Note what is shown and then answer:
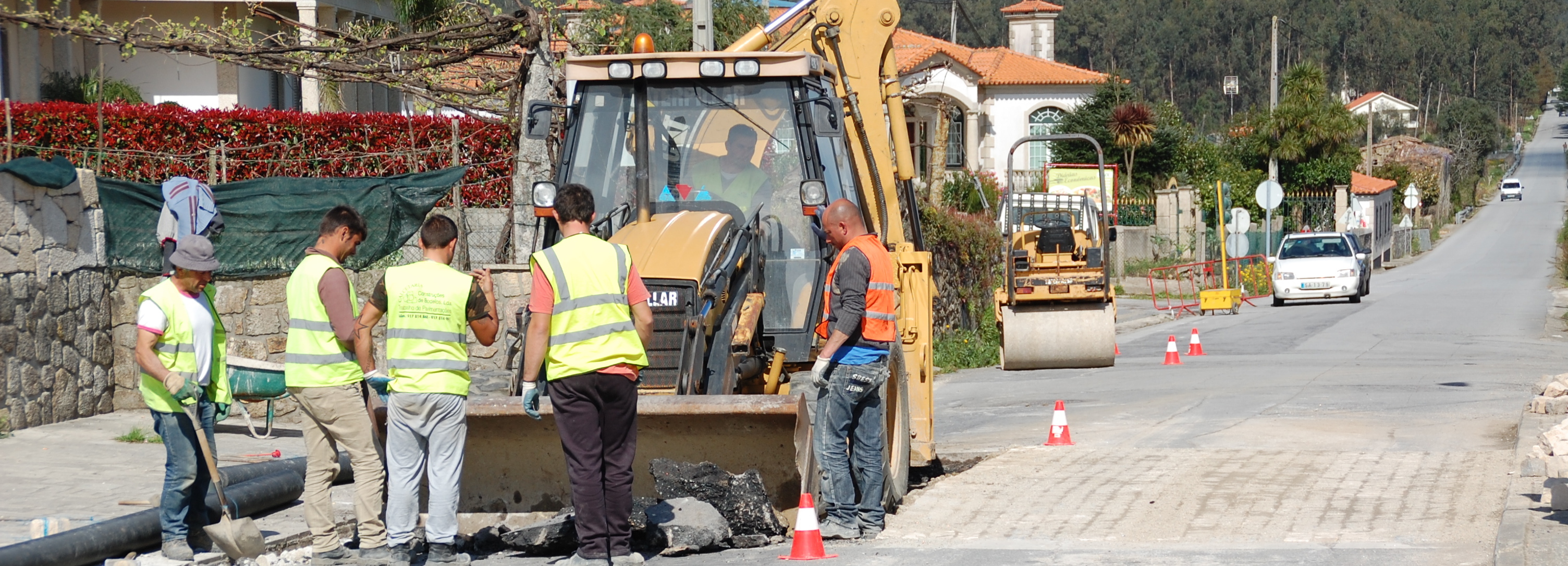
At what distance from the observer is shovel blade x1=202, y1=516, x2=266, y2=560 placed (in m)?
7.00

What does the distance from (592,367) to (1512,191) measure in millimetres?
97424

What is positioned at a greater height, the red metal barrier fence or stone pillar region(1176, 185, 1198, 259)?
stone pillar region(1176, 185, 1198, 259)

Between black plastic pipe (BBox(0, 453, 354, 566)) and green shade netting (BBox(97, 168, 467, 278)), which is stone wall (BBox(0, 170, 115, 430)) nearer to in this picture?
green shade netting (BBox(97, 168, 467, 278))

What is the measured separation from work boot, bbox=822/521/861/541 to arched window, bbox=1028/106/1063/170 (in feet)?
153

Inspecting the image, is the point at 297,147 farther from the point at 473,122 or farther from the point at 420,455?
the point at 420,455

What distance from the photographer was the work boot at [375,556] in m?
6.93

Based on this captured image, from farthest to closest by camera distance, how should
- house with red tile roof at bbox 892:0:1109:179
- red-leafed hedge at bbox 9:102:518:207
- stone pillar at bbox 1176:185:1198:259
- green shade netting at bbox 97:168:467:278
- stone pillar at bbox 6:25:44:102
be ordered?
house with red tile roof at bbox 892:0:1109:179, stone pillar at bbox 1176:185:1198:259, stone pillar at bbox 6:25:44:102, red-leafed hedge at bbox 9:102:518:207, green shade netting at bbox 97:168:467:278

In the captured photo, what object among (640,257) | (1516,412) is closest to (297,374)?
(640,257)

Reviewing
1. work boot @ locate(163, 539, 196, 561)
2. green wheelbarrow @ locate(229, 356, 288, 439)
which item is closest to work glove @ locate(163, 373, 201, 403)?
work boot @ locate(163, 539, 196, 561)

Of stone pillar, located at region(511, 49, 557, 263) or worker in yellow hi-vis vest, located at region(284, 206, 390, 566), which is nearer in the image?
worker in yellow hi-vis vest, located at region(284, 206, 390, 566)

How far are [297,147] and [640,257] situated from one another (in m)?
12.4

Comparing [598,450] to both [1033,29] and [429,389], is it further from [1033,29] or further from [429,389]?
[1033,29]

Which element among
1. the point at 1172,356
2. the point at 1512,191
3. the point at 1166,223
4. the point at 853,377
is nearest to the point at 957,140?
the point at 1166,223

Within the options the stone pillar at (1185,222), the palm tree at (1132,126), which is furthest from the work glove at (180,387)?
the palm tree at (1132,126)
